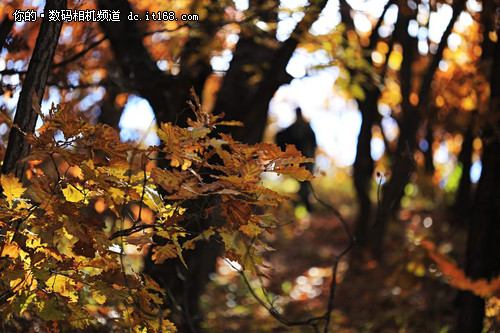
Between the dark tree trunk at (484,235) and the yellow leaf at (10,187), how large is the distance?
386cm

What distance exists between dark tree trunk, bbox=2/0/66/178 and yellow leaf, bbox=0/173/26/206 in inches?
19.7

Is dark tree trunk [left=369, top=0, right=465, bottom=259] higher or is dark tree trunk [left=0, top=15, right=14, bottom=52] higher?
dark tree trunk [left=0, top=15, right=14, bottom=52]

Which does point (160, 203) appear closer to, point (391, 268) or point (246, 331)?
point (246, 331)

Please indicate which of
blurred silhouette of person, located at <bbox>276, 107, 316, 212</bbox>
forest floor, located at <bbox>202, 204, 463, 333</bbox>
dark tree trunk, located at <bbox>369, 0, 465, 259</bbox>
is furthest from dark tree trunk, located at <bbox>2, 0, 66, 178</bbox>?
blurred silhouette of person, located at <bbox>276, 107, 316, 212</bbox>

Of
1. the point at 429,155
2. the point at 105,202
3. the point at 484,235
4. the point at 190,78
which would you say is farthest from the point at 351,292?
the point at 105,202

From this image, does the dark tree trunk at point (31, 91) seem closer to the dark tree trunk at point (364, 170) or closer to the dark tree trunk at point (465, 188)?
the dark tree trunk at point (364, 170)

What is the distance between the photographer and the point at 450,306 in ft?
22.6

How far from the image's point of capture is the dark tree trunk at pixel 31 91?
8.21ft

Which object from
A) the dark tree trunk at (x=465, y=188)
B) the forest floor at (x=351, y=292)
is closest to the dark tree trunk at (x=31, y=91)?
the forest floor at (x=351, y=292)

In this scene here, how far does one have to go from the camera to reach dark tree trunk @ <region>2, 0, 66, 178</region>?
2504mm

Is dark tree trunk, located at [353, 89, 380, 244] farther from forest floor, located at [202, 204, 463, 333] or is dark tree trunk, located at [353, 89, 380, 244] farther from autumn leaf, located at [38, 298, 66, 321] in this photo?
autumn leaf, located at [38, 298, 66, 321]

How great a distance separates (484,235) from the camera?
4680mm

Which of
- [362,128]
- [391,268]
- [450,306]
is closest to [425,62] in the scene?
[362,128]

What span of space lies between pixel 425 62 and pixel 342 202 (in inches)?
320
